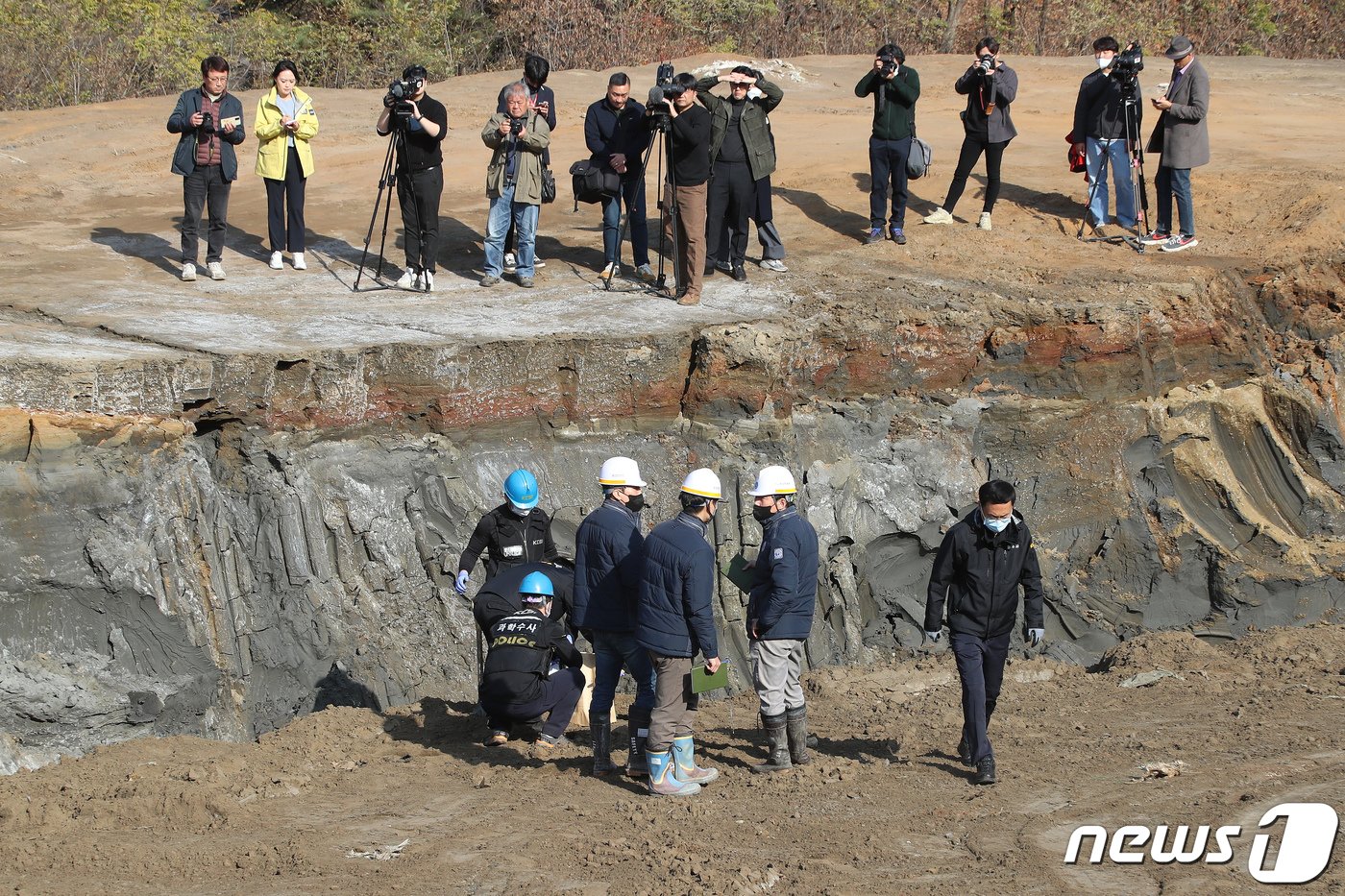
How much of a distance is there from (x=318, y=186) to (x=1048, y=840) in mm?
12096

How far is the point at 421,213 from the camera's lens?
38.7 feet

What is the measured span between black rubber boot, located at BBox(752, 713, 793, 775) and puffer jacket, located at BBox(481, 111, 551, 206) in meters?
5.96

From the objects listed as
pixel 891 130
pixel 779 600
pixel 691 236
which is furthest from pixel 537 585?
pixel 891 130

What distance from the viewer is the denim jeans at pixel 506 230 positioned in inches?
474

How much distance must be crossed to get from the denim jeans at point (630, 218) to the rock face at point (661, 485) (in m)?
1.96

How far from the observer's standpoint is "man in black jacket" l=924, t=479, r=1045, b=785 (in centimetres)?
743

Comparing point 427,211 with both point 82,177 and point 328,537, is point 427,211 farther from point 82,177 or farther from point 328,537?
point 82,177

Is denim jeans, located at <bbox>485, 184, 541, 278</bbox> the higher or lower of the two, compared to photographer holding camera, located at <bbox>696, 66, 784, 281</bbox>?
lower

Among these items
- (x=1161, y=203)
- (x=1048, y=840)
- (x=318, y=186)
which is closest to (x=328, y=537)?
(x=1048, y=840)

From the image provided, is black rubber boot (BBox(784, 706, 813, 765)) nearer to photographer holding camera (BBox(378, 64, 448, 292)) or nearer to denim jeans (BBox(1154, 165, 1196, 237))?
photographer holding camera (BBox(378, 64, 448, 292))

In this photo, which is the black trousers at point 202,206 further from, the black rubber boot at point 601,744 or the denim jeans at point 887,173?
the black rubber boot at point 601,744

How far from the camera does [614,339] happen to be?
34.6 ft

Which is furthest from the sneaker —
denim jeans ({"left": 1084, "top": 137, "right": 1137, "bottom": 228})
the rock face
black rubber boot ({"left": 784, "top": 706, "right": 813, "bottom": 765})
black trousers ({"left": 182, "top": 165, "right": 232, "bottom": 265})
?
black trousers ({"left": 182, "top": 165, "right": 232, "bottom": 265})

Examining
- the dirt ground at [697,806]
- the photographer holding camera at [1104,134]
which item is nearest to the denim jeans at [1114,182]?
the photographer holding camera at [1104,134]
